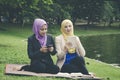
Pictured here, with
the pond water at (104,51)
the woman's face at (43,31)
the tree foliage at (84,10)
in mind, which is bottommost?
the pond water at (104,51)

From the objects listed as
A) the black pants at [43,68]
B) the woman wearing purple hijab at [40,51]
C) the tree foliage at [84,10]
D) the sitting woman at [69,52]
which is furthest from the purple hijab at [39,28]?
the tree foliage at [84,10]

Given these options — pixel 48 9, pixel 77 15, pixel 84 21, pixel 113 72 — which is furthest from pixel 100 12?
pixel 113 72

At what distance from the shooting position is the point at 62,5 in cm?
6800

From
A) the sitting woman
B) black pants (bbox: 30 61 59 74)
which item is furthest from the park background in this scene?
black pants (bbox: 30 61 59 74)

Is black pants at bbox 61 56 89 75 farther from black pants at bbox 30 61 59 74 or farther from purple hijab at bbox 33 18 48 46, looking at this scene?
purple hijab at bbox 33 18 48 46

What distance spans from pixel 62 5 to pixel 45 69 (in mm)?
54387

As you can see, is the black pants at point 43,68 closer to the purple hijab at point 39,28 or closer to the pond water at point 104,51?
the purple hijab at point 39,28

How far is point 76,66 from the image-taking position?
14.2m

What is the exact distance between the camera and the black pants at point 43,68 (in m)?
13.8

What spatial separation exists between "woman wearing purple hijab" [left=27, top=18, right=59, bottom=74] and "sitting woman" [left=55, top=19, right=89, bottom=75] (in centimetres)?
35

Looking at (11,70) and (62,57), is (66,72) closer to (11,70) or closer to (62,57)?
(62,57)

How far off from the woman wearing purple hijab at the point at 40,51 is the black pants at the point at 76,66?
437 mm

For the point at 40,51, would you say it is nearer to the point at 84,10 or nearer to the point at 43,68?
the point at 43,68

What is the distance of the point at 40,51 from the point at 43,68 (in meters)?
0.61
